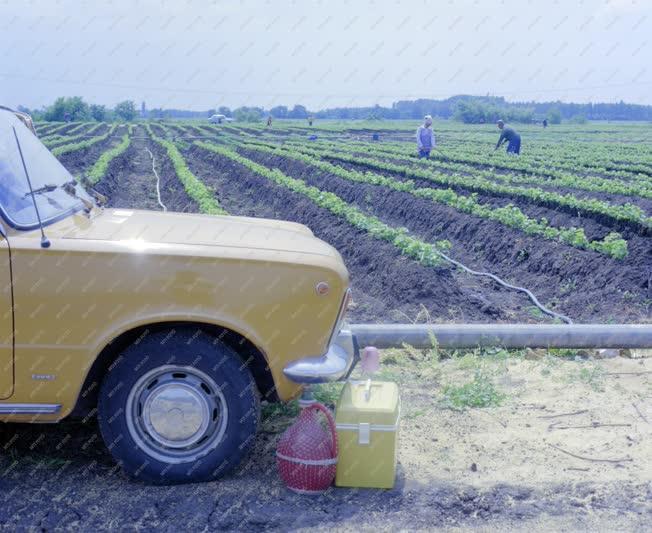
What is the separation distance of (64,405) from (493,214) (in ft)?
33.8

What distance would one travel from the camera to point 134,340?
4.11m

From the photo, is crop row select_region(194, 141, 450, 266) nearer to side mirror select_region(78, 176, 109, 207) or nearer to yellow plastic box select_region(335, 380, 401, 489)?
side mirror select_region(78, 176, 109, 207)

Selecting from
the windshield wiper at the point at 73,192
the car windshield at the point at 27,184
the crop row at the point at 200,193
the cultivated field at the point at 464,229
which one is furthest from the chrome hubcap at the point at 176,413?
the crop row at the point at 200,193

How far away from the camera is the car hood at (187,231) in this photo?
4.16 m

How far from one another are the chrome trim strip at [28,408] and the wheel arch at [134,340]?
13 cm

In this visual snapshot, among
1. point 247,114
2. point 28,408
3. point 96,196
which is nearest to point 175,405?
point 28,408

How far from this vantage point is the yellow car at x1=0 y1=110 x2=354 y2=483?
389 centimetres

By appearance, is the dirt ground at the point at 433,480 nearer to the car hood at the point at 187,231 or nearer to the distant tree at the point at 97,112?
the car hood at the point at 187,231

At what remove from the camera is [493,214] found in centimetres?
1336

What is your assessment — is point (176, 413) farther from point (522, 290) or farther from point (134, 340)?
point (522, 290)

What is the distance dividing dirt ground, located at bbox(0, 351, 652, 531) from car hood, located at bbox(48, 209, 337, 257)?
1217 millimetres

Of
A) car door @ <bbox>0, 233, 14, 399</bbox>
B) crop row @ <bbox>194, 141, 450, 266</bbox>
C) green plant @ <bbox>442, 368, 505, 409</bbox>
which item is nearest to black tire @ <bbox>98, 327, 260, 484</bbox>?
car door @ <bbox>0, 233, 14, 399</bbox>

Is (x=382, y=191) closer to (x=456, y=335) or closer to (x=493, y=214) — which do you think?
(x=493, y=214)

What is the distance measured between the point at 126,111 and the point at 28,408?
122525 mm
